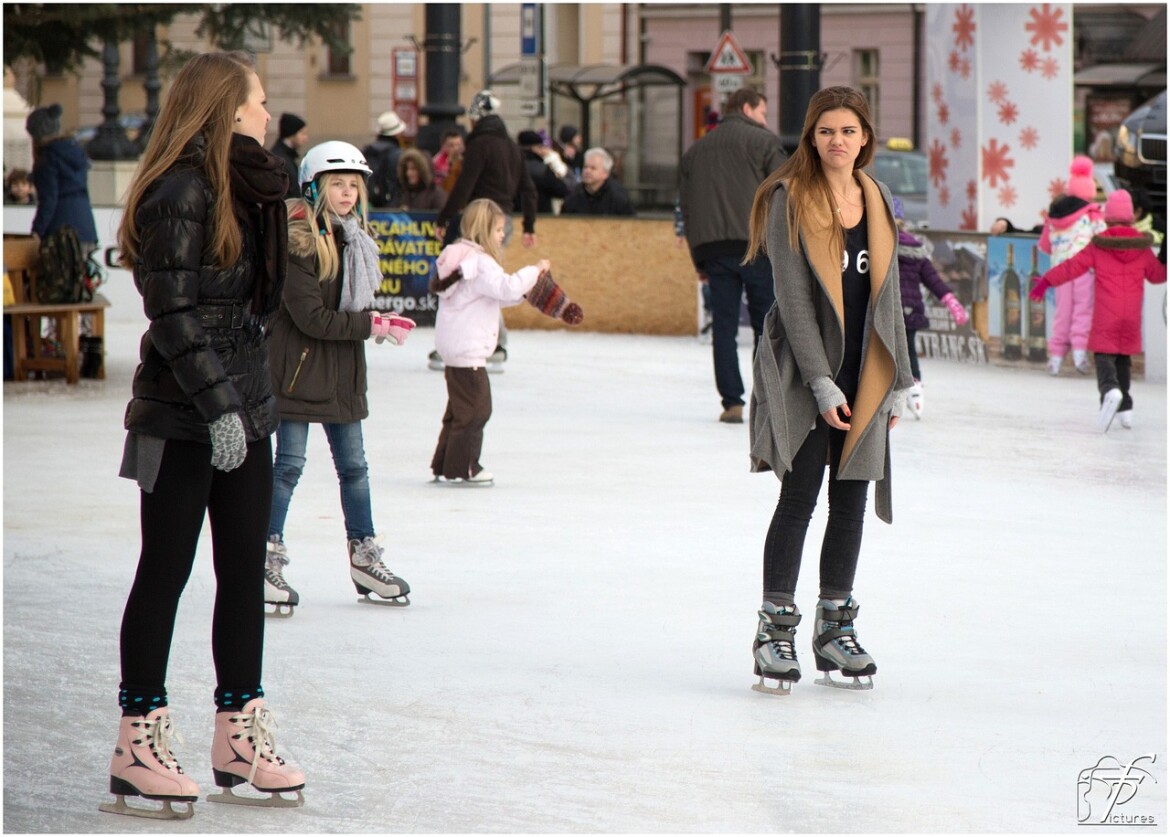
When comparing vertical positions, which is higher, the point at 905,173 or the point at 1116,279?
the point at 905,173

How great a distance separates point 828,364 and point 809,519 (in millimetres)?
415

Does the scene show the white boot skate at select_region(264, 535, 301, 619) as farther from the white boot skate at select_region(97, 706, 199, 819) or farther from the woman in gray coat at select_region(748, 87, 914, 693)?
the white boot skate at select_region(97, 706, 199, 819)

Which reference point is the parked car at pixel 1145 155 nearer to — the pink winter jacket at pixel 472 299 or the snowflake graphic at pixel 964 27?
the snowflake graphic at pixel 964 27

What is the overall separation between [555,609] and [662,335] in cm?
1009

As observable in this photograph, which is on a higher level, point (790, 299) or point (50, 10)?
point (50, 10)

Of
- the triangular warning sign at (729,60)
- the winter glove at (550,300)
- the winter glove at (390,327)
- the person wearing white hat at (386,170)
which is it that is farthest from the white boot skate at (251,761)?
the triangular warning sign at (729,60)

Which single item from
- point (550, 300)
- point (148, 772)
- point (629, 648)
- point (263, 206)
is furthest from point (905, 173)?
point (148, 772)

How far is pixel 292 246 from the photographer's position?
Result: 5.87 metres

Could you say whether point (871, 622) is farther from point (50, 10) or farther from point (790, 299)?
point (50, 10)

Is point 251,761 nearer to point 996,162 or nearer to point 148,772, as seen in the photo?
point 148,772

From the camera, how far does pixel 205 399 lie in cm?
390

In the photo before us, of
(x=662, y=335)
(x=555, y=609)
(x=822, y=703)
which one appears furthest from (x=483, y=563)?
(x=662, y=335)

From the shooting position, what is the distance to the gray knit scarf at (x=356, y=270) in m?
5.96

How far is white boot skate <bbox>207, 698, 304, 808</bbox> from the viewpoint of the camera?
13.3 ft
